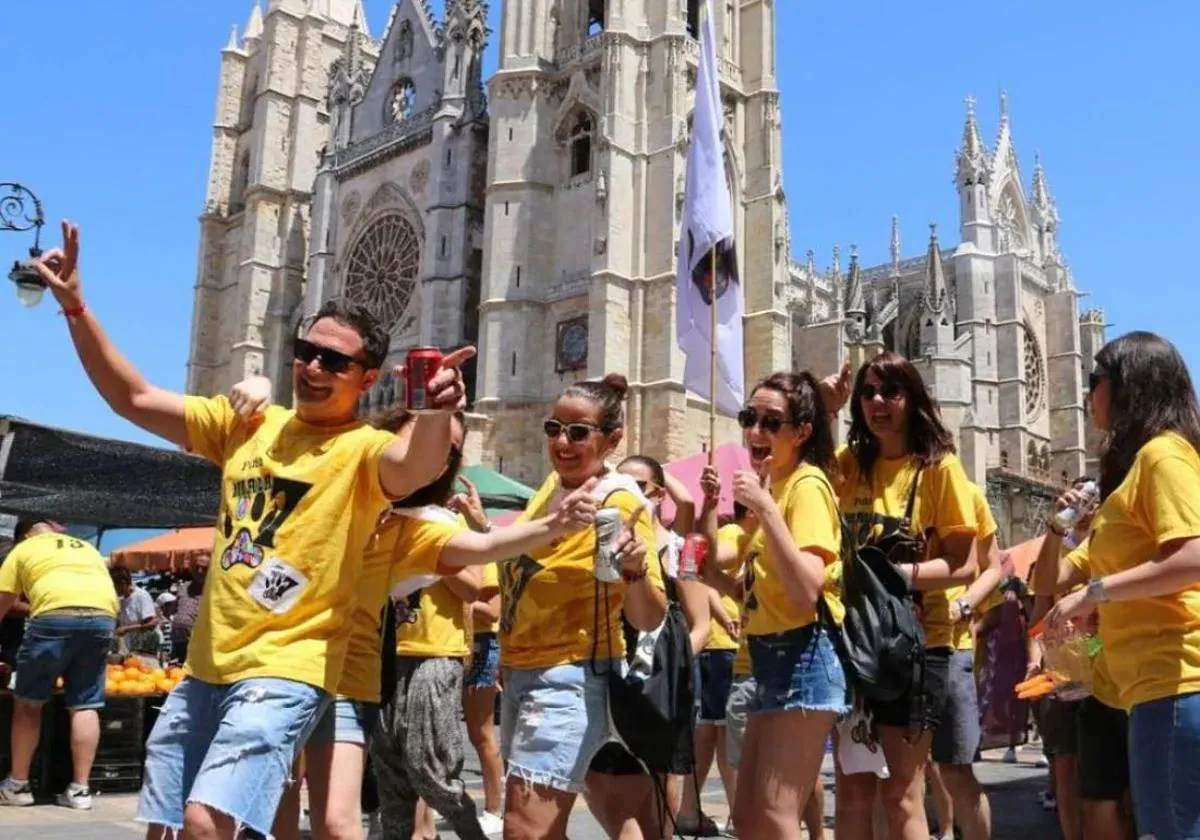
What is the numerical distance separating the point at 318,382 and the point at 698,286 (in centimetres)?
396

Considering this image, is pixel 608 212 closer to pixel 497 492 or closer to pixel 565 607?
pixel 497 492

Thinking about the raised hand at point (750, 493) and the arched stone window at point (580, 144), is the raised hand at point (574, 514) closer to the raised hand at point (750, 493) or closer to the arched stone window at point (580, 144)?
the raised hand at point (750, 493)

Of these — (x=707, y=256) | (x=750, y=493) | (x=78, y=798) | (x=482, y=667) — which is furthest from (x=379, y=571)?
(x=78, y=798)

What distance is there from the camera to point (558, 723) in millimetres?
2947

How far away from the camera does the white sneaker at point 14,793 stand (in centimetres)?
629

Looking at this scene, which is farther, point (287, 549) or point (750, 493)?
point (750, 493)

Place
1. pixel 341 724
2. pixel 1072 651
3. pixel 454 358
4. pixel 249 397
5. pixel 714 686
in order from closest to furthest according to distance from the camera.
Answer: pixel 454 358 < pixel 249 397 < pixel 341 724 < pixel 1072 651 < pixel 714 686

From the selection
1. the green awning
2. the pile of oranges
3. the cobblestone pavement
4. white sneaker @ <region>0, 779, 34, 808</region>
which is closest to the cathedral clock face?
the green awning

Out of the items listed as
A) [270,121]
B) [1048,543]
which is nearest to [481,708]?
[1048,543]

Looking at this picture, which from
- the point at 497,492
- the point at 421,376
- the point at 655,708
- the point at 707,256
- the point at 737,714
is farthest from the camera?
the point at 497,492

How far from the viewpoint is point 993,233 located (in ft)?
125

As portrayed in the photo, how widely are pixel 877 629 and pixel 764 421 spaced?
0.70 metres

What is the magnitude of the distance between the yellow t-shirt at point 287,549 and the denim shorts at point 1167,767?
1912 millimetres

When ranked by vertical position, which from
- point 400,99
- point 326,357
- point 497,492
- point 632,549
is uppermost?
point 400,99
